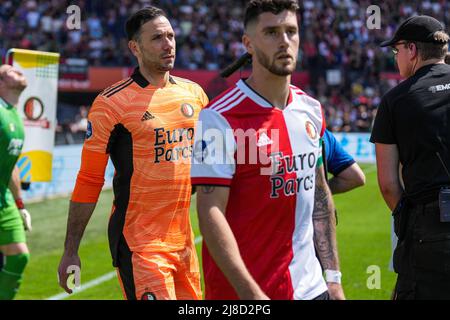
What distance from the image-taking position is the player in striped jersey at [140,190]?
5.56 meters

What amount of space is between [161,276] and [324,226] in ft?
4.12

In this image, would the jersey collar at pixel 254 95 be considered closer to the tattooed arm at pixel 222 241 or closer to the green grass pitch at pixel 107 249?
the tattooed arm at pixel 222 241

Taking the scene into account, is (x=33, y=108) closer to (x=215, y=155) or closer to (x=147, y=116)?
(x=147, y=116)

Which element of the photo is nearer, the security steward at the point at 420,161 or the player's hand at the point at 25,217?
the security steward at the point at 420,161

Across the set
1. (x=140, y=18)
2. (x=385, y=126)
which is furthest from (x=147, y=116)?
(x=385, y=126)

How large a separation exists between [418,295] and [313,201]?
138 cm

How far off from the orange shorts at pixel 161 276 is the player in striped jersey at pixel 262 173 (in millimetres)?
1113

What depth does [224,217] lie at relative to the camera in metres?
4.03

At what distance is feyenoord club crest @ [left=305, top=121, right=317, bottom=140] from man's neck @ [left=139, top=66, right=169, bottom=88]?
1.73m

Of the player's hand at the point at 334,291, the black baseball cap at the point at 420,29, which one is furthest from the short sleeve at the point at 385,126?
the player's hand at the point at 334,291

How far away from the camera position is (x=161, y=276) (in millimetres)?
5438

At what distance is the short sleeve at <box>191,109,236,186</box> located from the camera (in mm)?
4051

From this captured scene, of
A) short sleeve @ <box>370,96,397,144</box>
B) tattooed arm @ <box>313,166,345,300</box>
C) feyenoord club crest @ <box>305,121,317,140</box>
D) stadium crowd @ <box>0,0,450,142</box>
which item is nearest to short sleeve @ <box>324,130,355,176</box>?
short sleeve @ <box>370,96,397,144</box>

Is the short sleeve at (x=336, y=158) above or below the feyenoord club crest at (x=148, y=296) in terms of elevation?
above
